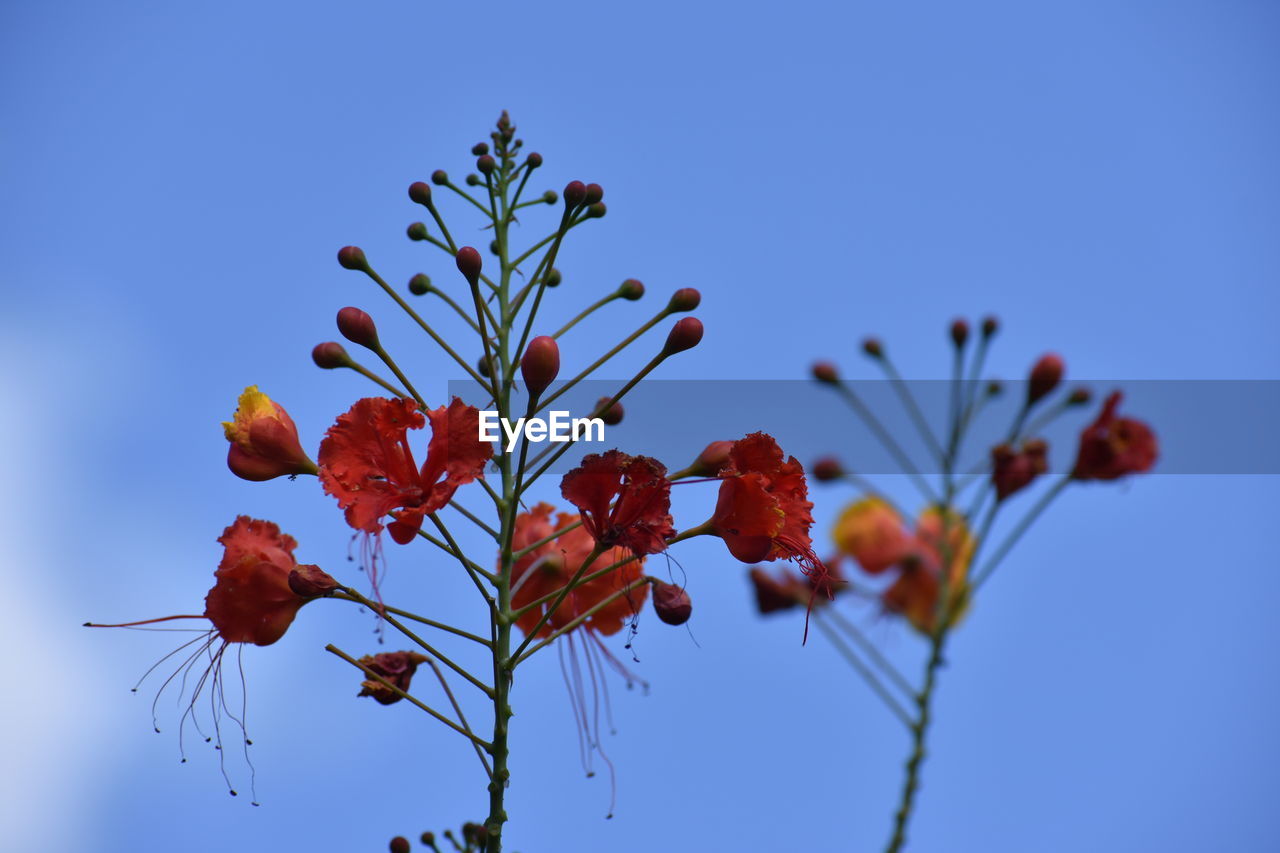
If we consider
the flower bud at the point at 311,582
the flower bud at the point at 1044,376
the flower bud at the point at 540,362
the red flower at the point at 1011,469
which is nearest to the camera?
the flower bud at the point at 540,362

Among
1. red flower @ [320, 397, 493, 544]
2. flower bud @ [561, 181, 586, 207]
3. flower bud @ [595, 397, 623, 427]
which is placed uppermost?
flower bud @ [561, 181, 586, 207]

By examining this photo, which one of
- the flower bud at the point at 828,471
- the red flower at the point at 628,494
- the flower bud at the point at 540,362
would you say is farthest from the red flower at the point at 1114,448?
the flower bud at the point at 540,362

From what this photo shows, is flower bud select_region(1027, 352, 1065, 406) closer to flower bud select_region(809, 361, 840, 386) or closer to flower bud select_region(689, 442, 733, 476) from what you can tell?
flower bud select_region(809, 361, 840, 386)

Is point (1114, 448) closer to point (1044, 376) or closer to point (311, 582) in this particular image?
point (1044, 376)

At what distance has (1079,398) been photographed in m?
3.91

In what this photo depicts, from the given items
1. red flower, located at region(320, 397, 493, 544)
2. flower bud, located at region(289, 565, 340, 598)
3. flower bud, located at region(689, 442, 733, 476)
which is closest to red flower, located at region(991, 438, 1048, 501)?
flower bud, located at region(689, 442, 733, 476)

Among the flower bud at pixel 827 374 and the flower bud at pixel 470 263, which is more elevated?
the flower bud at pixel 827 374

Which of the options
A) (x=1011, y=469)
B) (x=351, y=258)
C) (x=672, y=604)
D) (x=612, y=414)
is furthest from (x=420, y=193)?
(x=1011, y=469)

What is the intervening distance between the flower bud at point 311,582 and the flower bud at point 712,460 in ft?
3.00

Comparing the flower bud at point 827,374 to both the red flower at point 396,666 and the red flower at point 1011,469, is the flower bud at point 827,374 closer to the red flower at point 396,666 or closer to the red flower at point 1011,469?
the red flower at point 1011,469

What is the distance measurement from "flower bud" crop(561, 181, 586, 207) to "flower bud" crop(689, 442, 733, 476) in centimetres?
72

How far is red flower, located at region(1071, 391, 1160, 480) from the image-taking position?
3498 millimetres

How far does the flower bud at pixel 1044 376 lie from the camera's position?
146 inches

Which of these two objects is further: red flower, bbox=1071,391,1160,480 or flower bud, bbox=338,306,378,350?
red flower, bbox=1071,391,1160,480
